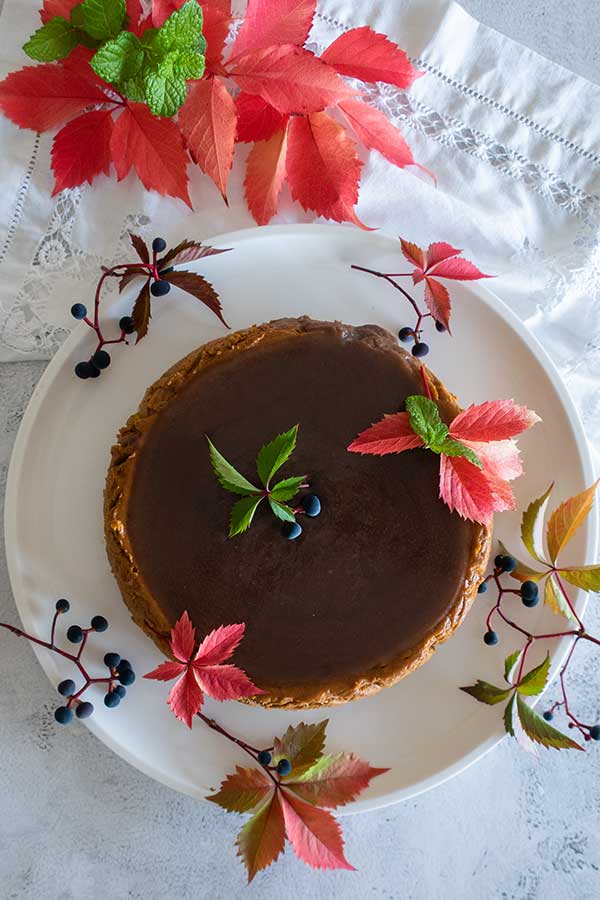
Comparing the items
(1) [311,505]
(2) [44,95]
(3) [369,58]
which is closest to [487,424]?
(1) [311,505]

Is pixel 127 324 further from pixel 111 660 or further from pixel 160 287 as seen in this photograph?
pixel 111 660

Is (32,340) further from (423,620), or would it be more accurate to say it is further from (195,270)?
(423,620)

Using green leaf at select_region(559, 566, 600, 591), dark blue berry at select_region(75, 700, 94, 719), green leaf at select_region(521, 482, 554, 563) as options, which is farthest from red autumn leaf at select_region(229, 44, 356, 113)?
dark blue berry at select_region(75, 700, 94, 719)

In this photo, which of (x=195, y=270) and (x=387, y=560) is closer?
(x=387, y=560)

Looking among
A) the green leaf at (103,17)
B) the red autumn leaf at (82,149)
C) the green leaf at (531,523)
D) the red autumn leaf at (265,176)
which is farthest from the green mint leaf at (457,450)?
the green leaf at (103,17)

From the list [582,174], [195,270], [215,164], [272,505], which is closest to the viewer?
[272,505]

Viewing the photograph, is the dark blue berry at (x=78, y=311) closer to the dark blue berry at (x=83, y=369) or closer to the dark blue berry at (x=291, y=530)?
the dark blue berry at (x=83, y=369)

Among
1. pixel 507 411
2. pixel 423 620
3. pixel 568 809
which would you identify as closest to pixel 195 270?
pixel 507 411
